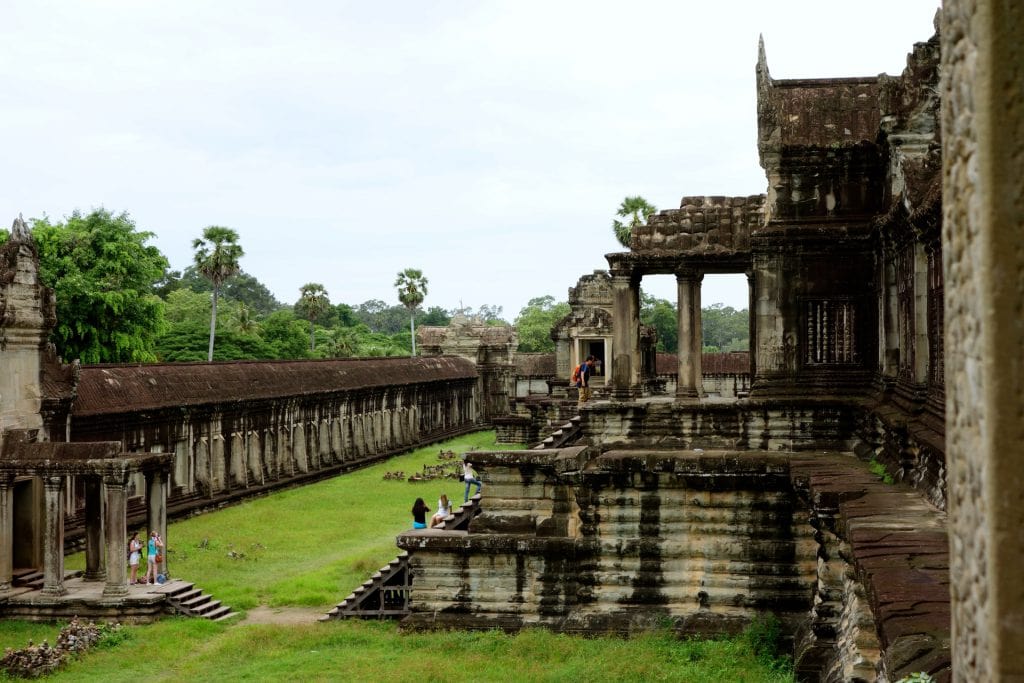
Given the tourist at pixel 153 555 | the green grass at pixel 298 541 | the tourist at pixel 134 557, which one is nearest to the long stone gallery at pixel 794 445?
the tourist at pixel 153 555

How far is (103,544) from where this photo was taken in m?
18.2

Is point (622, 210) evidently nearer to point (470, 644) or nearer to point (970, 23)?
point (470, 644)

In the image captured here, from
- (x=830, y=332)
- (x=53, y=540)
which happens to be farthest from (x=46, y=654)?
(x=830, y=332)

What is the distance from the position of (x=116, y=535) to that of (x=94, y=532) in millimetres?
→ 1707

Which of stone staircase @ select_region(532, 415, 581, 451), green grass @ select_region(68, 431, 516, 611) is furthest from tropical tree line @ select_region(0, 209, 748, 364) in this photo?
stone staircase @ select_region(532, 415, 581, 451)

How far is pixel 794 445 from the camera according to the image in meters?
15.5

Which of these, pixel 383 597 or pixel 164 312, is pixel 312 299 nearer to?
pixel 164 312

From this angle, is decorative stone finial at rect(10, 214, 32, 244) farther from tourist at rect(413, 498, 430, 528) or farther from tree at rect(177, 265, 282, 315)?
tree at rect(177, 265, 282, 315)

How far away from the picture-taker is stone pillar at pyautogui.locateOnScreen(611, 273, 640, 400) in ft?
60.4

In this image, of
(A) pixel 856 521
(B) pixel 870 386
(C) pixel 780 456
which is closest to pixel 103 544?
(C) pixel 780 456

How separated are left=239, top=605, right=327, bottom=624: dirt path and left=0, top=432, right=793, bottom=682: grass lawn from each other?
0.21 meters

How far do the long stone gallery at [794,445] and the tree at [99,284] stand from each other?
475 inches

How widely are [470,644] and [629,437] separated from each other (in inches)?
168

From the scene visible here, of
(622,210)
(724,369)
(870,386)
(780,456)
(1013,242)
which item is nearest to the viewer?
(1013,242)
